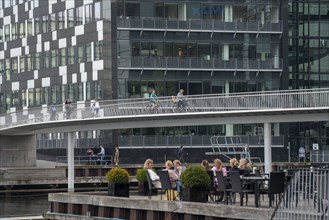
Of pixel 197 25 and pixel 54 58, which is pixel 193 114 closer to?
pixel 197 25

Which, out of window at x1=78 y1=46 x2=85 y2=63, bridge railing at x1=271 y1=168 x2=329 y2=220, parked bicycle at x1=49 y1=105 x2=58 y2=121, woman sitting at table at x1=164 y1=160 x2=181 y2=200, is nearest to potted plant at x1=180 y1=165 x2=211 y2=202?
woman sitting at table at x1=164 y1=160 x2=181 y2=200

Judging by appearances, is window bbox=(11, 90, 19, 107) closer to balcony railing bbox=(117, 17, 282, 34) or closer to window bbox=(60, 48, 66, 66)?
window bbox=(60, 48, 66, 66)

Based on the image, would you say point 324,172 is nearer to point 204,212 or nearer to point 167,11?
point 204,212

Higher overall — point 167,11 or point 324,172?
point 167,11

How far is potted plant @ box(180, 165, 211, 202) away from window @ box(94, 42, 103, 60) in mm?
56951

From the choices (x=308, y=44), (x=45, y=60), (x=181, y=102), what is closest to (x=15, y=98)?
(x=45, y=60)

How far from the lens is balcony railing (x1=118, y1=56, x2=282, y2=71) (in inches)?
3435

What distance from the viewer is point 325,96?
2012 inches

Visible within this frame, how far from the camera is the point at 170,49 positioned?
3467 inches

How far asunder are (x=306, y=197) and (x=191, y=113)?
35.5 metres

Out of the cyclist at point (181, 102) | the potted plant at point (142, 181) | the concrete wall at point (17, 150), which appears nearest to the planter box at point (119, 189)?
the potted plant at point (142, 181)

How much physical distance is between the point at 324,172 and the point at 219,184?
10.9 m

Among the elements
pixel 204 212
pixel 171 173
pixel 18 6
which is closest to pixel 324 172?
pixel 204 212

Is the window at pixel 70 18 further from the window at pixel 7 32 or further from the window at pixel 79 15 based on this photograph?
the window at pixel 7 32
